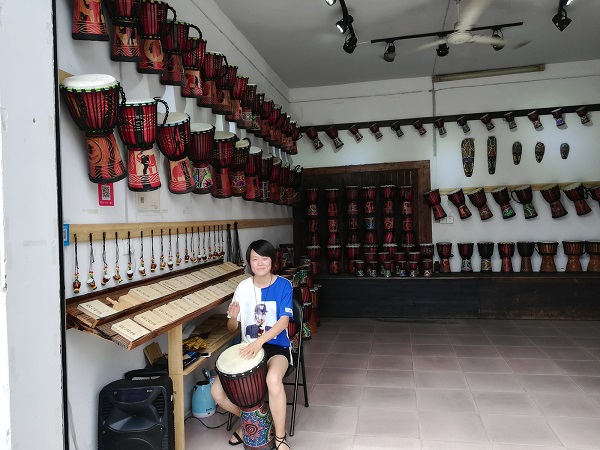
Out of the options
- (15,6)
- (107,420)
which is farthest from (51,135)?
(107,420)

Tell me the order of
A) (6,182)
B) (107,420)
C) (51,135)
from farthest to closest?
1. (107,420)
2. (51,135)
3. (6,182)

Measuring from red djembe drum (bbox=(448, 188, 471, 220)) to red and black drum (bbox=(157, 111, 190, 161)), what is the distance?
172 inches

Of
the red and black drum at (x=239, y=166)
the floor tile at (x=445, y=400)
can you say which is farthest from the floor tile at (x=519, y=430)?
the red and black drum at (x=239, y=166)

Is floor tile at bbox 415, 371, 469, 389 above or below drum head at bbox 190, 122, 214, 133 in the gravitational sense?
below

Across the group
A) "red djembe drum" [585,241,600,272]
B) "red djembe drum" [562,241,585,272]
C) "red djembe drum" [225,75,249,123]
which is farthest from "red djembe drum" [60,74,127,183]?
"red djembe drum" [585,241,600,272]

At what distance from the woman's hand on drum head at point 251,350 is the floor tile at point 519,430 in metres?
1.48

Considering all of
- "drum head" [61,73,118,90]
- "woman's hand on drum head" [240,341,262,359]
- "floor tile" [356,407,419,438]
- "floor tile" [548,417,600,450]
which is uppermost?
"drum head" [61,73,118,90]

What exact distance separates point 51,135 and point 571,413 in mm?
3373

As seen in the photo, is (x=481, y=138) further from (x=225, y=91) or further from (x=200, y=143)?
(x=200, y=143)

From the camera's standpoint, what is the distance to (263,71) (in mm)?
5512

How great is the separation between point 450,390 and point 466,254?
9.77ft

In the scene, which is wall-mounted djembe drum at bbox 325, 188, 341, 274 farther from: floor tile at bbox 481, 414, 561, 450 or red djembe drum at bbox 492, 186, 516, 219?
floor tile at bbox 481, 414, 561, 450

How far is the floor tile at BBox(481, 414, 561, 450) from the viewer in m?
2.68

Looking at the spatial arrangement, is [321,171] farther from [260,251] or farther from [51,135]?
[51,135]
